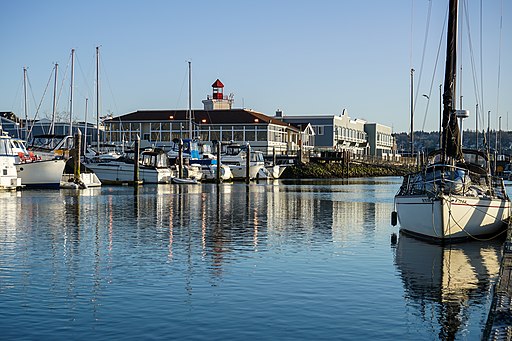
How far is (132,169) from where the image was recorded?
259ft

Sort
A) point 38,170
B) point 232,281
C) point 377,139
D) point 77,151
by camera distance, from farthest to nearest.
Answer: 1. point 377,139
2. point 77,151
3. point 38,170
4. point 232,281

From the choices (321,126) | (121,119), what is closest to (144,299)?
(121,119)

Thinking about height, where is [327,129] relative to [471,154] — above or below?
above

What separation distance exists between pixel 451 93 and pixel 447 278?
13.3 metres

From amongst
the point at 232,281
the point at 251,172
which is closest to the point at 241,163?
the point at 251,172

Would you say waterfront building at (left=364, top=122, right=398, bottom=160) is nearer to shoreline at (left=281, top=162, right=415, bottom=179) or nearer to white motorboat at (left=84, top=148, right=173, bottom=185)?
shoreline at (left=281, top=162, right=415, bottom=179)

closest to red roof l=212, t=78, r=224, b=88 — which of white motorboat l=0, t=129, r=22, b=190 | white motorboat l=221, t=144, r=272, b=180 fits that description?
white motorboat l=221, t=144, r=272, b=180

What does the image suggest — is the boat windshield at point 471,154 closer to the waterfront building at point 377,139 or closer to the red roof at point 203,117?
the red roof at point 203,117

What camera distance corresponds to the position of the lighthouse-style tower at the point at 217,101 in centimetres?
14175

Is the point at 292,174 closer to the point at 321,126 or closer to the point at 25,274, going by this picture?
the point at 321,126

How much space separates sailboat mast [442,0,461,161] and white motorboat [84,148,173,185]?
50.5 metres

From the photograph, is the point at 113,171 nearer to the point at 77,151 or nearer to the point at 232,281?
the point at 77,151

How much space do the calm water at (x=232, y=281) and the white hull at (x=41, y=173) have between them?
92.2 ft

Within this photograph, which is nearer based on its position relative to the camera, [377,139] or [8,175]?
[8,175]
